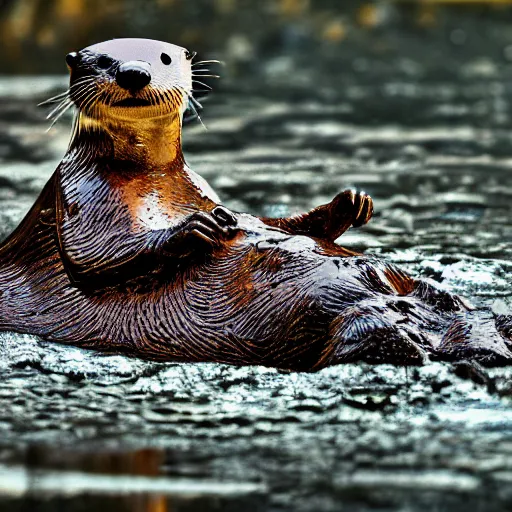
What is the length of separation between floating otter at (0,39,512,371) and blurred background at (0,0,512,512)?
11 cm

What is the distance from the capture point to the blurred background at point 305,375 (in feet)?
14.0

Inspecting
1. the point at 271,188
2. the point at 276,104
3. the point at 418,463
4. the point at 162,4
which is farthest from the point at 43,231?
the point at 162,4

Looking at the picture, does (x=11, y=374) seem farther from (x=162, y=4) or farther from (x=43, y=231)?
(x=162, y=4)

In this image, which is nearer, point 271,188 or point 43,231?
point 43,231

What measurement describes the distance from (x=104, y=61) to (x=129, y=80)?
9.2 inches

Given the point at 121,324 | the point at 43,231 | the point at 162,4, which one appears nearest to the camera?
the point at 121,324

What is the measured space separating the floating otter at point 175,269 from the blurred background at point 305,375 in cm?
11

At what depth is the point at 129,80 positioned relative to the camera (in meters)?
→ 5.26

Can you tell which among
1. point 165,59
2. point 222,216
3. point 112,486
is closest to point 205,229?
point 222,216

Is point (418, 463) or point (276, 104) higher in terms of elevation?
point (276, 104)

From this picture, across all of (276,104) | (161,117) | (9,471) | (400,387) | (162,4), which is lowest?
(9,471)

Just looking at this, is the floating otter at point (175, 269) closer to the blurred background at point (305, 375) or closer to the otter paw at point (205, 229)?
the otter paw at point (205, 229)

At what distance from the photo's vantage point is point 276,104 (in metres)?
12.6

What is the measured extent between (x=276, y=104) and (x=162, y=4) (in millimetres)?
9897
